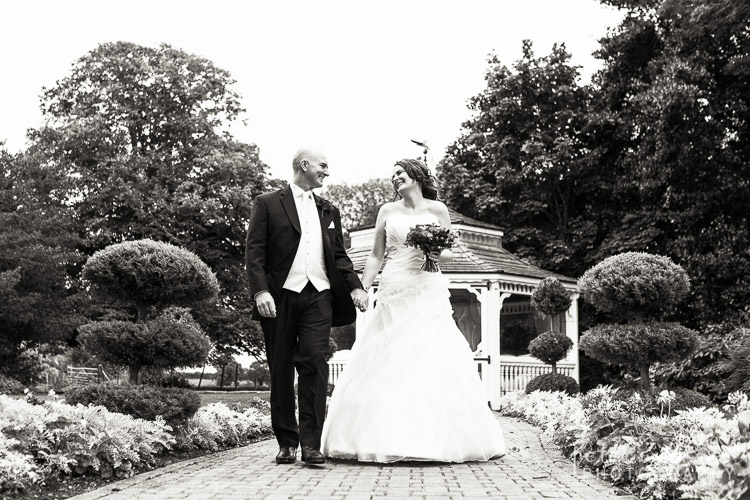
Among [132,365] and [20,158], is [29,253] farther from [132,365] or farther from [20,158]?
[132,365]

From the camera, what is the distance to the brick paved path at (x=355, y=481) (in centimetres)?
487

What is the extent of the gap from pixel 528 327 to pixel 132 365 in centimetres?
1803

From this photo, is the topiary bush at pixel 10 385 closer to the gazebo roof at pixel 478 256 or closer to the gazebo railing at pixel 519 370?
the gazebo railing at pixel 519 370

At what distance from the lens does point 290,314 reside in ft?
21.4

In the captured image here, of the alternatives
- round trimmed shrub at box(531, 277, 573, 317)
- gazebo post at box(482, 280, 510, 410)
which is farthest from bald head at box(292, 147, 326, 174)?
gazebo post at box(482, 280, 510, 410)

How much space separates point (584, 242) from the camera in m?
27.6

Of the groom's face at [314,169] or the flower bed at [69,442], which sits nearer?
the flower bed at [69,442]

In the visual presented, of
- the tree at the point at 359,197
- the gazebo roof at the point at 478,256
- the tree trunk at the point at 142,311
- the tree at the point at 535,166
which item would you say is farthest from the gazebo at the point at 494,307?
the tree at the point at 359,197

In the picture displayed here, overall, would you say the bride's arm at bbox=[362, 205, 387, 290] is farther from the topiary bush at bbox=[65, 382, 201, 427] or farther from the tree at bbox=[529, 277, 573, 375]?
the tree at bbox=[529, 277, 573, 375]

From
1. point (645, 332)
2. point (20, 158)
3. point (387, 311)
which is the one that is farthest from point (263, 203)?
point (20, 158)

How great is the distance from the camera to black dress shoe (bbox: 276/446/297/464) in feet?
21.0

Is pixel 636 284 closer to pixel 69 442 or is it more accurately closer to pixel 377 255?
pixel 377 255

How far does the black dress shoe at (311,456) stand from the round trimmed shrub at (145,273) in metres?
2.32

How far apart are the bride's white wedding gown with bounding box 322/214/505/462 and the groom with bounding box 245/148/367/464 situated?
30 cm
